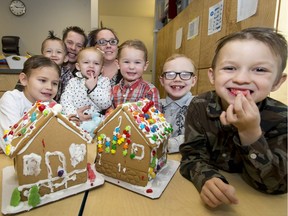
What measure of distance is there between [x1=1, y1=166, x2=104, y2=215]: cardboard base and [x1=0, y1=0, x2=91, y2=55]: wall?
343 centimetres

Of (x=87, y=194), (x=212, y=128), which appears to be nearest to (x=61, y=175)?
(x=87, y=194)

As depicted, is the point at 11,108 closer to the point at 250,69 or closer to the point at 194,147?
the point at 194,147

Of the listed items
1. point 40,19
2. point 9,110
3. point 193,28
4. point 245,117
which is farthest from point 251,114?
point 40,19

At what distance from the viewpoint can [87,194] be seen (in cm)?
61

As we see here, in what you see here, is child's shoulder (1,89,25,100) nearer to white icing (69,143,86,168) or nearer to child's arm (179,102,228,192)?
white icing (69,143,86,168)

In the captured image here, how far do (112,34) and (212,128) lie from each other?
3.90 ft

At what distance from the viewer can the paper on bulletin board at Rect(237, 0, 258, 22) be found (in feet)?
3.43

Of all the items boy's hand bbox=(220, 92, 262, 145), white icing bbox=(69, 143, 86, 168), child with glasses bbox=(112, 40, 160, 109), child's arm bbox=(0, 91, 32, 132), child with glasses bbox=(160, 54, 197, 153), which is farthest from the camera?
child with glasses bbox=(112, 40, 160, 109)

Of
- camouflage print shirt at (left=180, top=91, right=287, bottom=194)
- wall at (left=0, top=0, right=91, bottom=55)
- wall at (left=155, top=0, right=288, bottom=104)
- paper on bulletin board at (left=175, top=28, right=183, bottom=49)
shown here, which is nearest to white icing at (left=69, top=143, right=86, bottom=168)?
camouflage print shirt at (left=180, top=91, right=287, bottom=194)

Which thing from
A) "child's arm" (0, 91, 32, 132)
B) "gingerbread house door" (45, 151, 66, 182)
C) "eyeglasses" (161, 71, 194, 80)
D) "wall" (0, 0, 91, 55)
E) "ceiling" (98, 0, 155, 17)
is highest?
"ceiling" (98, 0, 155, 17)

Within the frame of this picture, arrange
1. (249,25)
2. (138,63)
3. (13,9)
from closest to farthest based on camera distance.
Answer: (249,25) < (138,63) < (13,9)

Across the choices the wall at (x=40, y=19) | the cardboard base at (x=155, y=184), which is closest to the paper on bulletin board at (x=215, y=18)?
the cardboard base at (x=155, y=184)

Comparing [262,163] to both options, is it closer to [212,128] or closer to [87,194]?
[212,128]

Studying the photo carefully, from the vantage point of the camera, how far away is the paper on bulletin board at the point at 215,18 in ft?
4.71
